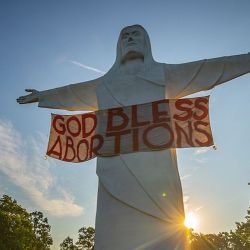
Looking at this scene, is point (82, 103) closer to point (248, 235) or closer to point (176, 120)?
point (176, 120)

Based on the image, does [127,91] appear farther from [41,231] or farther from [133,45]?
[41,231]

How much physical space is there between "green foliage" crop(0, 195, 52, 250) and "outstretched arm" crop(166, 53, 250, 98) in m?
15.6

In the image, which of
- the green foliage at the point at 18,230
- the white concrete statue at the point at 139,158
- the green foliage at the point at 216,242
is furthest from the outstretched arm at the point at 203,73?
the green foliage at the point at 216,242

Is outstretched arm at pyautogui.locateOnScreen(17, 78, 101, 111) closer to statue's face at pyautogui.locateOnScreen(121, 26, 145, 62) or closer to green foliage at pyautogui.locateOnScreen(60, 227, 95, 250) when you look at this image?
statue's face at pyautogui.locateOnScreen(121, 26, 145, 62)

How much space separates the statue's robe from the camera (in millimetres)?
5574

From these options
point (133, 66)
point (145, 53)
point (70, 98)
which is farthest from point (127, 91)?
point (70, 98)

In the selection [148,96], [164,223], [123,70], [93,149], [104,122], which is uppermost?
[123,70]

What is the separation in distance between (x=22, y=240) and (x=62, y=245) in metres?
11.5

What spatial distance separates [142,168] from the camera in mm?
6180

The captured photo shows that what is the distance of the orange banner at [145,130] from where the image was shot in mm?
6469

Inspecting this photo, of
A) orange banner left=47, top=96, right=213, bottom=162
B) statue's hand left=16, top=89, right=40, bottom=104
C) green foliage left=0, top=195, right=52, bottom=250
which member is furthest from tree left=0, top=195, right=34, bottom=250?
orange banner left=47, top=96, right=213, bottom=162

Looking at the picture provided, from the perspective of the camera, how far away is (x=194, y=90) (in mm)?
7180

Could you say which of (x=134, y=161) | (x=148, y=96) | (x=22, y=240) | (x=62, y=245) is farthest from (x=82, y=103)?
(x=62, y=245)

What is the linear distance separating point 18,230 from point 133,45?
1620 cm
